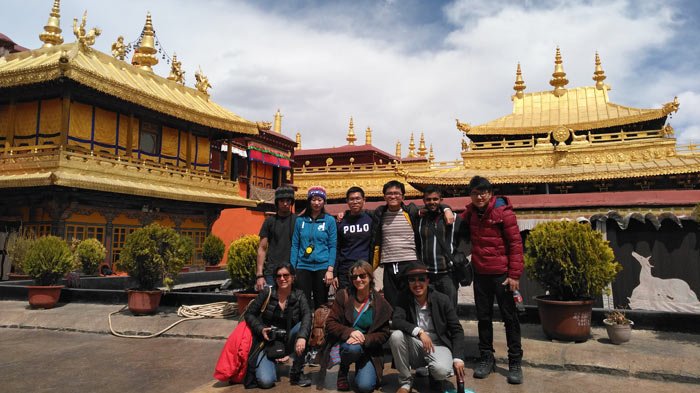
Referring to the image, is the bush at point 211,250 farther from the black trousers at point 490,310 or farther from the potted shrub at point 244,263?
the black trousers at point 490,310

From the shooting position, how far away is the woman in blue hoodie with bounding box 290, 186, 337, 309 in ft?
16.4

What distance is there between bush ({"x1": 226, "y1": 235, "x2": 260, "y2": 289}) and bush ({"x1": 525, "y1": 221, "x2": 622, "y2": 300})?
4.44 metres

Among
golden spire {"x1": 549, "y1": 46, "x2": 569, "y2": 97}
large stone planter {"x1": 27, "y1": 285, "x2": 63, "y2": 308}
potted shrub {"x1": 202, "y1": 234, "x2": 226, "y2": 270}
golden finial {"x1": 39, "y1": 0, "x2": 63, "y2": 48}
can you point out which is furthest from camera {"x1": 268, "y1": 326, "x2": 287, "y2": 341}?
golden spire {"x1": 549, "y1": 46, "x2": 569, "y2": 97}

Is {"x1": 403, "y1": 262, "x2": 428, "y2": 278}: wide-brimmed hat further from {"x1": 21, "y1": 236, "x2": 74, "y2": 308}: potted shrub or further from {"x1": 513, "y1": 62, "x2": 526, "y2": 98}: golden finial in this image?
{"x1": 513, "y1": 62, "x2": 526, "y2": 98}: golden finial

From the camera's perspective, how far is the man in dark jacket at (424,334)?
3.60 metres

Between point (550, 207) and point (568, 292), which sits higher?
point (550, 207)

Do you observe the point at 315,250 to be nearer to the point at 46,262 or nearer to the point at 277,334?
the point at 277,334

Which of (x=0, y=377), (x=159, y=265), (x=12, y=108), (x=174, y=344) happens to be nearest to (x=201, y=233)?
(x=12, y=108)

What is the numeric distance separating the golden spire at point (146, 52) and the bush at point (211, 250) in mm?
9105

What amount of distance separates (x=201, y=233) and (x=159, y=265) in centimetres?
1247

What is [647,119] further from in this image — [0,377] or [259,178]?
[0,377]

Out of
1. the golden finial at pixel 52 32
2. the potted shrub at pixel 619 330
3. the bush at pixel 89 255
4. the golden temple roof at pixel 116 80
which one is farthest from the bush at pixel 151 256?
the golden finial at pixel 52 32

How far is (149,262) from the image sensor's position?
25.7 ft

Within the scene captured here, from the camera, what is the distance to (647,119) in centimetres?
2008
